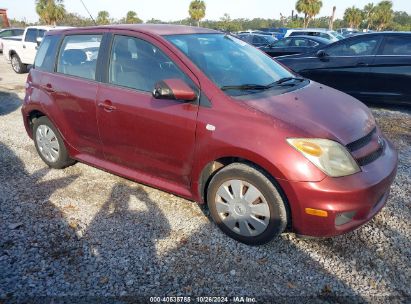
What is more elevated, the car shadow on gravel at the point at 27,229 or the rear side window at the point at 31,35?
the rear side window at the point at 31,35

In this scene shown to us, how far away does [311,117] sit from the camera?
8.56ft

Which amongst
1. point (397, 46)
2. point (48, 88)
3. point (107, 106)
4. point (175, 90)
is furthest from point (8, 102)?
point (397, 46)

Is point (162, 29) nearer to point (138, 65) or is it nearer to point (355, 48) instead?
point (138, 65)

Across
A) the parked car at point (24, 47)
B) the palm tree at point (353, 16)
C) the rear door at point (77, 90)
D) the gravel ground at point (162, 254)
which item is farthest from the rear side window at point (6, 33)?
the palm tree at point (353, 16)

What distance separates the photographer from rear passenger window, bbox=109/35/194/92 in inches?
118

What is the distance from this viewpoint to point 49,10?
113ft

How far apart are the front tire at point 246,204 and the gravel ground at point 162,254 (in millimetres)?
132

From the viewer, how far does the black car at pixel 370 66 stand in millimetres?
6352

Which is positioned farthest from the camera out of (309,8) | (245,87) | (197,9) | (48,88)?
(197,9)

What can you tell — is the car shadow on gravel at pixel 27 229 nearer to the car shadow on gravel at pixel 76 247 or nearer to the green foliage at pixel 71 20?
the car shadow on gravel at pixel 76 247

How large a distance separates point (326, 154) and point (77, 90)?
8.35 feet

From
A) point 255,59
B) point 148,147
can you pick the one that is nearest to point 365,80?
point 255,59

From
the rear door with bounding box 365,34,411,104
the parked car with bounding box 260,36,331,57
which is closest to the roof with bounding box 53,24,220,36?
the rear door with bounding box 365,34,411,104

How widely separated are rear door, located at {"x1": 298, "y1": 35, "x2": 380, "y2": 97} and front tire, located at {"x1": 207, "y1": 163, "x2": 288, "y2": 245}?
201 inches
